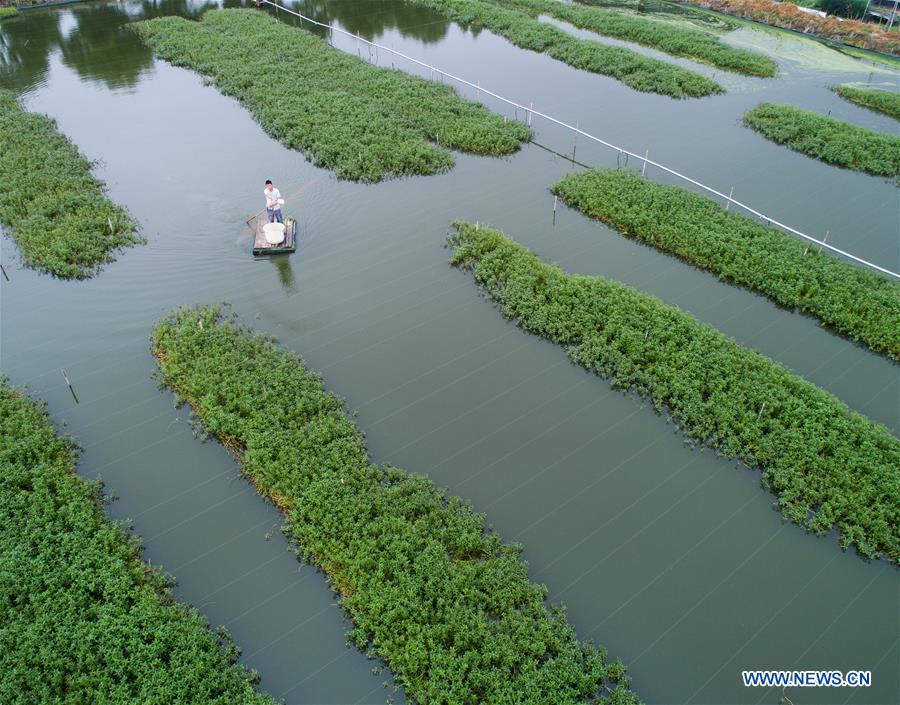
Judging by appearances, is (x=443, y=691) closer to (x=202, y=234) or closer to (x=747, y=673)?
(x=747, y=673)

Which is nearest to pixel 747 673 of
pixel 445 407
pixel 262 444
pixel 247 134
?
pixel 445 407

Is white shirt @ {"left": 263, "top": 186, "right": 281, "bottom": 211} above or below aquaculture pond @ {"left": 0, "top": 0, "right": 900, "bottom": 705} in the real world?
above

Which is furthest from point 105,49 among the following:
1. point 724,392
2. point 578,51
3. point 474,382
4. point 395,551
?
point 724,392

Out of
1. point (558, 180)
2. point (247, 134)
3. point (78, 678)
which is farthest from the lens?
point (247, 134)

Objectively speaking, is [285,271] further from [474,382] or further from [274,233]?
[474,382]

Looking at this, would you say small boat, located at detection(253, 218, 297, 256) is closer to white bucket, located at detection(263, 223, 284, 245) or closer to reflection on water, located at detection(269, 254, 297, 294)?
white bucket, located at detection(263, 223, 284, 245)

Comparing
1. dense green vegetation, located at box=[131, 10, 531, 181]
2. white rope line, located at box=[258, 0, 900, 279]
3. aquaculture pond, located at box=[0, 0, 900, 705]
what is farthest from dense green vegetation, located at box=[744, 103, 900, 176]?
dense green vegetation, located at box=[131, 10, 531, 181]

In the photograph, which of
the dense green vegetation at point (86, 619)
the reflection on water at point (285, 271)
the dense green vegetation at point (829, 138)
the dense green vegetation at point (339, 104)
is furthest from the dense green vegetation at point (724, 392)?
the dense green vegetation at point (829, 138)
